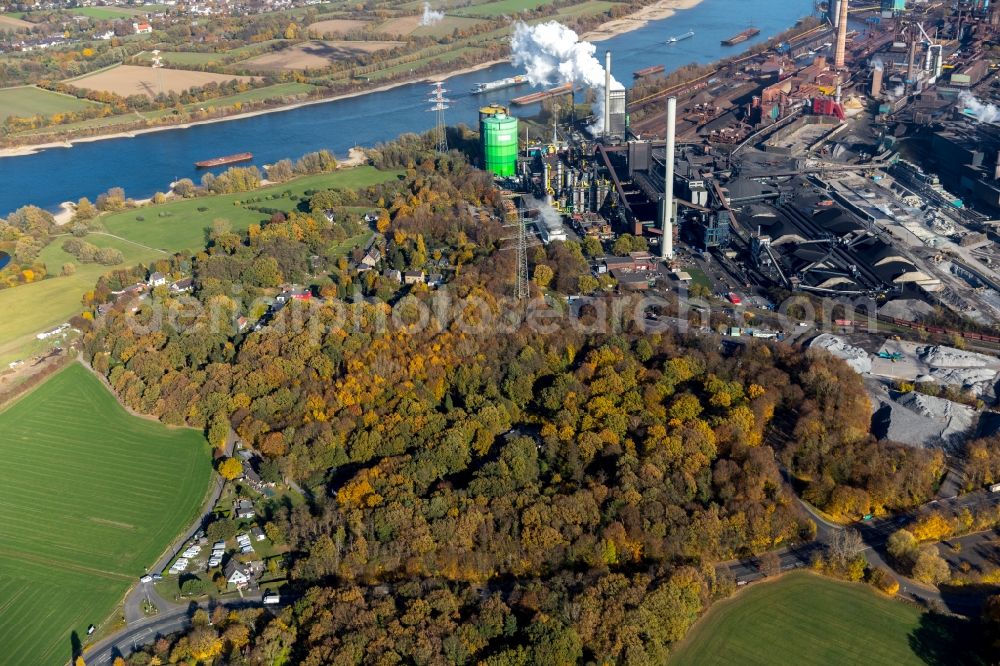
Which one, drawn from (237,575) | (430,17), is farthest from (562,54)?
(237,575)

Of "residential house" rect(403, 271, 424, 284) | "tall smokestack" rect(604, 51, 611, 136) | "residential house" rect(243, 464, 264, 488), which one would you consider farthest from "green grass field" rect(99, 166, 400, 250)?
"residential house" rect(243, 464, 264, 488)

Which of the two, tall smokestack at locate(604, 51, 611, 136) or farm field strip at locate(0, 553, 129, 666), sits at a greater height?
tall smokestack at locate(604, 51, 611, 136)

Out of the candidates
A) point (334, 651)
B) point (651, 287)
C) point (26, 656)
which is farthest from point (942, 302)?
point (26, 656)

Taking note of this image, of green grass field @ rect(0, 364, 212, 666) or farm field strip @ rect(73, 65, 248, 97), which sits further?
farm field strip @ rect(73, 65, 248, 97)

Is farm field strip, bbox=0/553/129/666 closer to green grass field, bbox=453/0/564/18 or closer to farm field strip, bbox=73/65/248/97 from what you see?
farm field strip, bbox=73/65/248/97

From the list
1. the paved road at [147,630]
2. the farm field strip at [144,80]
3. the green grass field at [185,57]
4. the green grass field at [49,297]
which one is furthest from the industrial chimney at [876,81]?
the green grass field at [185,57]

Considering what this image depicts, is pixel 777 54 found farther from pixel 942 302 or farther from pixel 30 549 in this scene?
pixel 30 549

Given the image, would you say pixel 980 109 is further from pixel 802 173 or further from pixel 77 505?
pixel 77 505
